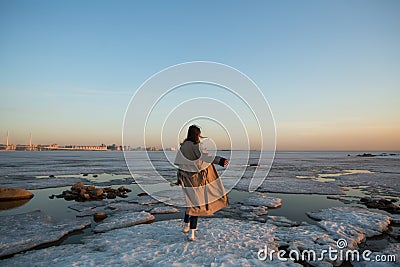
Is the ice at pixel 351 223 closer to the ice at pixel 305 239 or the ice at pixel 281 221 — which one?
the ice at pixel 305 239

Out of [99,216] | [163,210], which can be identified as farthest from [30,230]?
[163,210]

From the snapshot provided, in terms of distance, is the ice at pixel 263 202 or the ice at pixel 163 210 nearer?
the ice at pixel 163 210

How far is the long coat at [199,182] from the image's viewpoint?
4.57m

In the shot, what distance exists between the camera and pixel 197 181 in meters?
4.61

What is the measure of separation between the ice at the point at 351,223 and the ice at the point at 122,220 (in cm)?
442

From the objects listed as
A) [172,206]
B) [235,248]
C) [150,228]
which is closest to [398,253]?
[235,248]

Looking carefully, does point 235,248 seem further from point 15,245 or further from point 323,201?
point 323,201

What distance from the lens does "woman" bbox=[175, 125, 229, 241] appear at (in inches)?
Answer: 180

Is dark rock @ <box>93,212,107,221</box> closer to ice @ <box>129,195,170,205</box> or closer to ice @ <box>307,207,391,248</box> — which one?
ice @ <box>129,195,170,205</box>

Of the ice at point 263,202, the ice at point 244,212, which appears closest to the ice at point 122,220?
the ice at point 244,212

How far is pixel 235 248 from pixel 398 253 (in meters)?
2.82

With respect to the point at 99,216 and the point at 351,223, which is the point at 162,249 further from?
the point at 351,223

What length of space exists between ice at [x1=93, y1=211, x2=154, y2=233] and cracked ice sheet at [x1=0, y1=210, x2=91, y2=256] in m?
0.45

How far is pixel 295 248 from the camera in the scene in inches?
179
